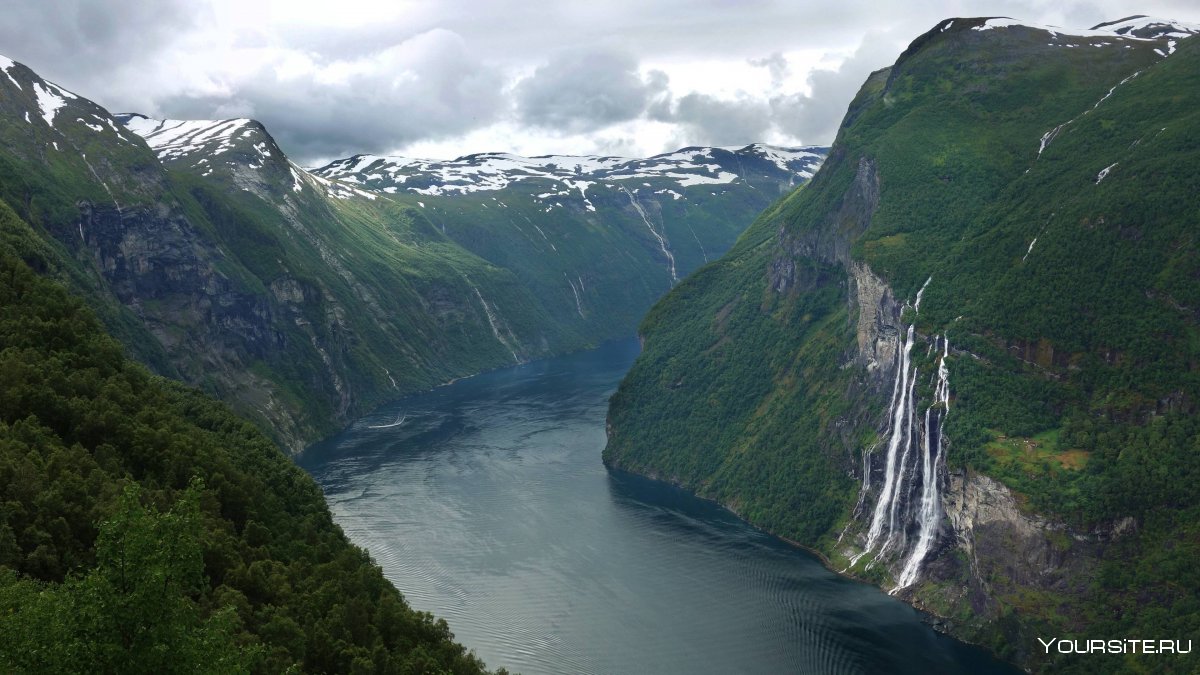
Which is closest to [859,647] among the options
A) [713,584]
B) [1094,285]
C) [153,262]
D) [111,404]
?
[713,584]

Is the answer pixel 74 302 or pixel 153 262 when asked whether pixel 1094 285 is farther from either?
pixel 153 262

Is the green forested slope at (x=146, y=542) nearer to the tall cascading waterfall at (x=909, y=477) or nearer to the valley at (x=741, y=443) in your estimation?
the valley at (x=741, y=443)

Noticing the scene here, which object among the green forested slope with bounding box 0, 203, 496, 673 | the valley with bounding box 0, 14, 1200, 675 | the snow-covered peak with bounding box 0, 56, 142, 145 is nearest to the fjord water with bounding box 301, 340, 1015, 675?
the valley with bounding box 0, 14, 1200, 675

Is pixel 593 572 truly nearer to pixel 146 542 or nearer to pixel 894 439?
pixel 894 439

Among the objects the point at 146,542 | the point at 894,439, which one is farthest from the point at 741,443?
the point at 146,542

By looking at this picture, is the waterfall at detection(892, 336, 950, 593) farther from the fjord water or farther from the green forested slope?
the green forested slope

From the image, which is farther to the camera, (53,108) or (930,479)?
(53,108)

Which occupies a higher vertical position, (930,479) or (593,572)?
(930,479)
